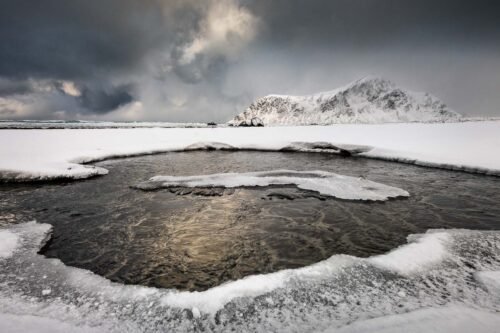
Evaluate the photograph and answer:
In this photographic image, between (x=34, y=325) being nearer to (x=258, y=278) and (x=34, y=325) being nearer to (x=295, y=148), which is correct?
(x=258, y=278)

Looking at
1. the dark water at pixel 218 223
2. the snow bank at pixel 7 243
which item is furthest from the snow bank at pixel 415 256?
the snow bank at pixel 7 243

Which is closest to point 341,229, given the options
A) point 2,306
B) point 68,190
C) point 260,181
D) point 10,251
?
point 260,181

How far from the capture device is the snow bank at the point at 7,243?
20.6 ft

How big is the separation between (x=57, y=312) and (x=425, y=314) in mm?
5166

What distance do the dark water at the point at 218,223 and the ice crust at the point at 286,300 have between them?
2.44 feet

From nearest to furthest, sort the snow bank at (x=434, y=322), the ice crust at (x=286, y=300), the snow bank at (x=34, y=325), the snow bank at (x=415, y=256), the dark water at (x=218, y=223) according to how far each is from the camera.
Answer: the snow bank at (x=434, y=322) → the snow bank at (x=34, y=325) → the ice crust at (x=286, y=300) → the snow bank at (x=415, y=256) → the dark water at (x=218, y=223)

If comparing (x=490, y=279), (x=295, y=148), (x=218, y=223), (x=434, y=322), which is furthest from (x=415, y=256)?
(x=295, y=148)

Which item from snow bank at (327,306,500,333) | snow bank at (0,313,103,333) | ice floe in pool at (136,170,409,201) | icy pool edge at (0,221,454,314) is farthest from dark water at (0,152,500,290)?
snow bank at (327,306,500,333)

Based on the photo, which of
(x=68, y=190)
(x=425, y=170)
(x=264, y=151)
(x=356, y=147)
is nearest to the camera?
(x=68, y=190)

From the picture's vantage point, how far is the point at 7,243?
22.0 feet

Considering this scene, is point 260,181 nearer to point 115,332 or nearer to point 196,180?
point 196,180

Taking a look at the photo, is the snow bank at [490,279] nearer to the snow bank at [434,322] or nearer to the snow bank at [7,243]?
the snow bank at [434,322]

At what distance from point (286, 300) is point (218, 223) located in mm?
4289

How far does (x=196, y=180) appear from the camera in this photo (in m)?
13.8
